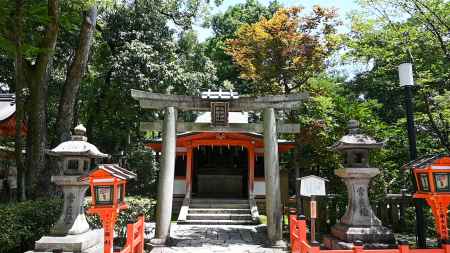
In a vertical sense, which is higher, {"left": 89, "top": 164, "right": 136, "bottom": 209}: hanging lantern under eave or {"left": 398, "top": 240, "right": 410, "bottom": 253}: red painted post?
{"left": 89, "top": 164, "right": 136, "bottom": 209}: hanging lantern under eave

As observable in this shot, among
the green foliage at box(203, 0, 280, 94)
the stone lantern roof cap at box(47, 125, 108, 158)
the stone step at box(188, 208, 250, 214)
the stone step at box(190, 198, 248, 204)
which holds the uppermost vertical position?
the green foliage at box(203, 0, 280, 94)

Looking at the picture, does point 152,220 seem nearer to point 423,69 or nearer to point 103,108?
point 103,108

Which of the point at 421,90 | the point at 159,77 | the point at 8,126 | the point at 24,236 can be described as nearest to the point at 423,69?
the point at 421,90

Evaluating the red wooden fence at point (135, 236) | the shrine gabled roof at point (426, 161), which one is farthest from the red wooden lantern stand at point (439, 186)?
the red wooden fence at point (135, 236)

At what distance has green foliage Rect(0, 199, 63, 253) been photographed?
726 centimetres

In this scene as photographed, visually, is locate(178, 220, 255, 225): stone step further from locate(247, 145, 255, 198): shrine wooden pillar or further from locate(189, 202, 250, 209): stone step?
locate(247, 145, 255, 198): shrine wooden pillar

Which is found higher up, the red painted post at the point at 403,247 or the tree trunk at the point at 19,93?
the tree trunk at the point at 19,93

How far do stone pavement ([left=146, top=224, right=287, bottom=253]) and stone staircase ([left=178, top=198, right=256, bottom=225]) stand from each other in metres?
0.49

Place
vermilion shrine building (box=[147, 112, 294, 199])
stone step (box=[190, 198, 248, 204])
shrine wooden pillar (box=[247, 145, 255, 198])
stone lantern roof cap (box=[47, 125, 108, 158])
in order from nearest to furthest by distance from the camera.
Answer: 1. stone lantern roof cap (box=[47, 125, 108, 158])
2. stone step (box=[190, 198, 248, 204])
3. shrine wooden pillar (box=[247, 145, 255, 198])
4. vermilion shrine building (box=[147, 112, 294, 199])

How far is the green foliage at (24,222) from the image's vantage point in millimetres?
7255

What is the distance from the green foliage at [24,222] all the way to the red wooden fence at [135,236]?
2571mm

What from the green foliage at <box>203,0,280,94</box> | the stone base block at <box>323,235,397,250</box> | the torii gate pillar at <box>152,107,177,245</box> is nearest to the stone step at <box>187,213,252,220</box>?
the torii gate pillar at <box>152,107,177,245</box>

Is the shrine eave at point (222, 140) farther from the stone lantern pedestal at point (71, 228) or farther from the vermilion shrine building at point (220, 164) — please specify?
the stone lantern pedestal at point (71, 228)

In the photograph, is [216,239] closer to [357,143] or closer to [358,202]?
[358,202]
